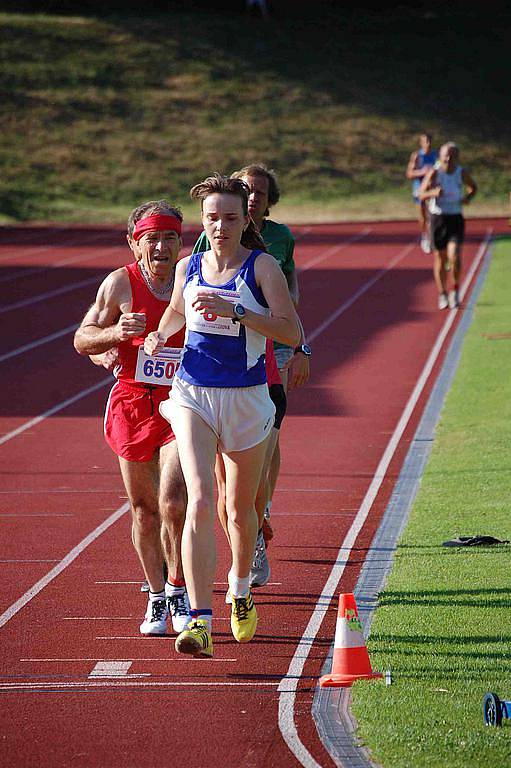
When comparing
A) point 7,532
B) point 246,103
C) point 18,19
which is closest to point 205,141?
point 246,103

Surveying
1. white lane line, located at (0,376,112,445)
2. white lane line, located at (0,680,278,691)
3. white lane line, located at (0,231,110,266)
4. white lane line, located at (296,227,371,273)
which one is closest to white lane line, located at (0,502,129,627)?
white lane line, located at (0,680,278,691)

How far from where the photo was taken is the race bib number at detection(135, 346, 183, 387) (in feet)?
20.8

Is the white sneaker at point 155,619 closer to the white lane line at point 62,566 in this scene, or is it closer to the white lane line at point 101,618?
the white lane line at point 101,618

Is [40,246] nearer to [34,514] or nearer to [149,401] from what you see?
[34,514]

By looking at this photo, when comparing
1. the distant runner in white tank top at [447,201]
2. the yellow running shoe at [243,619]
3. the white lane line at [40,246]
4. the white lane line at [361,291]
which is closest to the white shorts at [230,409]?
the yellow running shoe at [243,619]

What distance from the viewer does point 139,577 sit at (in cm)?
756

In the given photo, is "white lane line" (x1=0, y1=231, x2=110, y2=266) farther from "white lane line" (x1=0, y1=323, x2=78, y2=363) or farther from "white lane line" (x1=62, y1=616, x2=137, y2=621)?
"white lane line" (x1=62, y1=616, x2=137, y2=621)

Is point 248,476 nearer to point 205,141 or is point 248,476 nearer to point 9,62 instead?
point 205,141

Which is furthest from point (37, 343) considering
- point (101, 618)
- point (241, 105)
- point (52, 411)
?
point (241, 105)

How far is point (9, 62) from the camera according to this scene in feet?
200

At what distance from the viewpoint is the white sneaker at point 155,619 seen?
6.42 m

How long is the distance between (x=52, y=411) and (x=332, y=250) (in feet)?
68.3

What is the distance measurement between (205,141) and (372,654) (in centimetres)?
5099

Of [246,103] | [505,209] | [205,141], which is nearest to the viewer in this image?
[505,209]
